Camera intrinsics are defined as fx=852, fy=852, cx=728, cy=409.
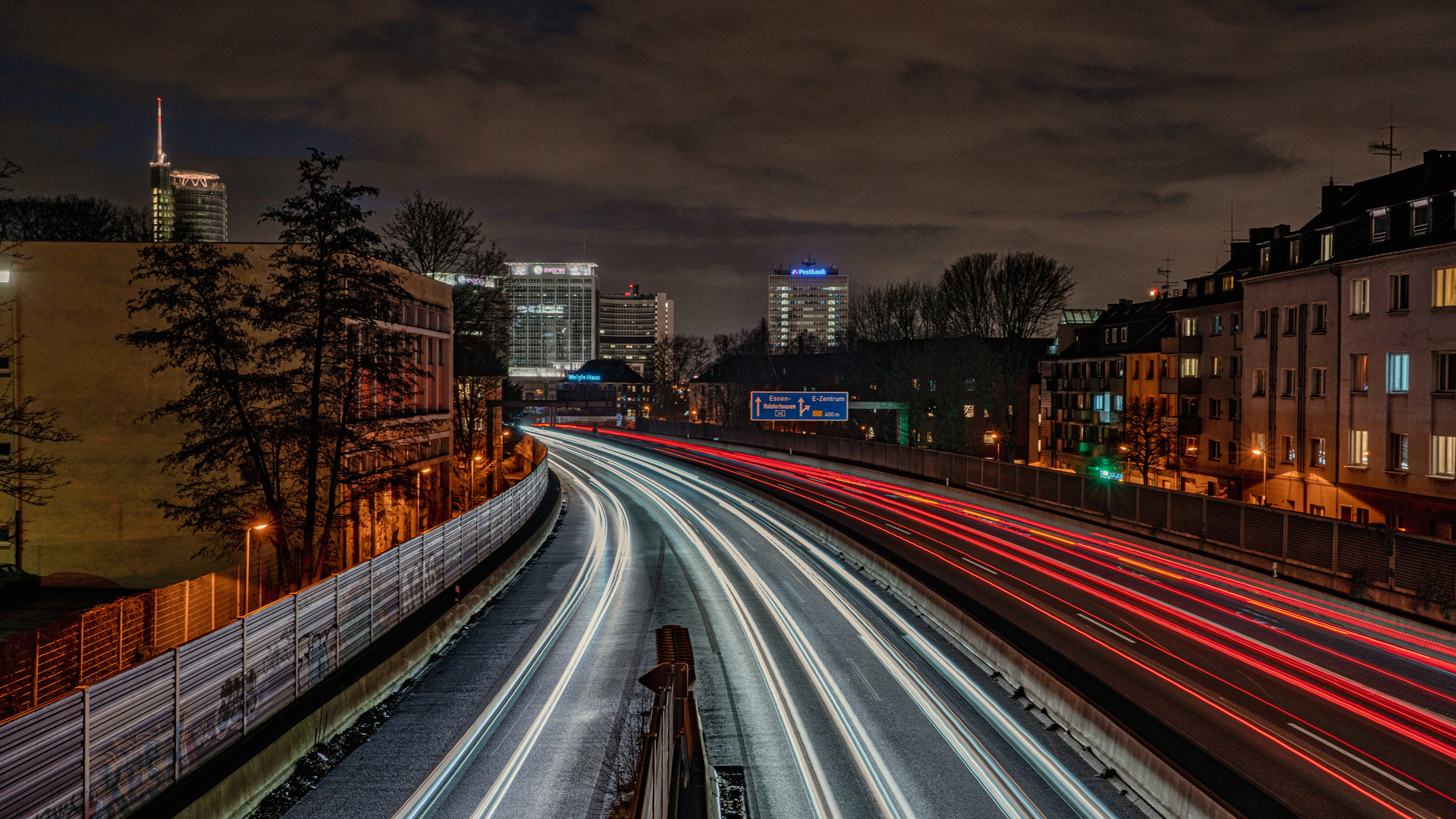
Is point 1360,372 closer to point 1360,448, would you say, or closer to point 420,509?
point 1360,448

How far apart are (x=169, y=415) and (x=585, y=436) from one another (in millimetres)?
68838

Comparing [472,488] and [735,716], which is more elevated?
[472,488]

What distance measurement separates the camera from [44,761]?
8266 mm

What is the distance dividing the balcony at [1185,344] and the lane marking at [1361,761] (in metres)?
49.8

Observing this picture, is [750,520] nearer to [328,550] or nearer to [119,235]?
[328,550]

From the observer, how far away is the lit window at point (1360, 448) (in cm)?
3581

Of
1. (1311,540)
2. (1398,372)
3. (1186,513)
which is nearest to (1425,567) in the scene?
(1311,540)

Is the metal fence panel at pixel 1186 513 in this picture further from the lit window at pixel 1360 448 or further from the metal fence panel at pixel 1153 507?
the lit window at pixel 1360 448

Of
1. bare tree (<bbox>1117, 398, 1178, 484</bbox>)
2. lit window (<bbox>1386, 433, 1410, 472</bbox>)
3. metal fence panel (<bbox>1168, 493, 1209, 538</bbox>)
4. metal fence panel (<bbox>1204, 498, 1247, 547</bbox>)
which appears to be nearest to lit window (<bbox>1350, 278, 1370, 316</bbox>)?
lit window (<bbox>1386, 433, 1410, 472</bbox>)

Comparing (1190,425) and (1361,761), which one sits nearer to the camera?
(1361,761)

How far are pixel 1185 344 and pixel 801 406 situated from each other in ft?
86.0

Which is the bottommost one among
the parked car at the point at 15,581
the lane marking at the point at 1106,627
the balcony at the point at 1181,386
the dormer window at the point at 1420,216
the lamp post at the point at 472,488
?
the parked car at the point at 15,581

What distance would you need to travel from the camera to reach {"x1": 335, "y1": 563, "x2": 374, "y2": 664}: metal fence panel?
15.0 metres

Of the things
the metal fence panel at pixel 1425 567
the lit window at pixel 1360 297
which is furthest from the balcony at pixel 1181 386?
the metal fence panel at pixel 1425 567
